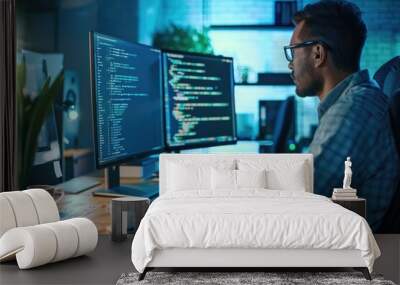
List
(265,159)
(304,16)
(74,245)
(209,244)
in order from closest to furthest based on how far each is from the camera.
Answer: (209,244) < (74,245) < (265,159) < (304,16)

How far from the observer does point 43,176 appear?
744 cm

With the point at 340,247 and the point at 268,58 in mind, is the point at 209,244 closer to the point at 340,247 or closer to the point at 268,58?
the point at 340,247

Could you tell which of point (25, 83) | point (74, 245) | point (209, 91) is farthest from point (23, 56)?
point (74, 245)

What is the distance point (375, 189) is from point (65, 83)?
9.97 feet

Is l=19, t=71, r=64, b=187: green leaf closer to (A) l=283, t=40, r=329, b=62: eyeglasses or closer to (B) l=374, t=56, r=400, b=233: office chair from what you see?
(A) l=283, t=40, r=329, b=62: eyeglasses

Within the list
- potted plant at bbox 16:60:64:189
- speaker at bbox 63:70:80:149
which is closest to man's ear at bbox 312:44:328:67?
speaker at bbox 63:70:80:149

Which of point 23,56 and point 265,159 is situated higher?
point 23,56

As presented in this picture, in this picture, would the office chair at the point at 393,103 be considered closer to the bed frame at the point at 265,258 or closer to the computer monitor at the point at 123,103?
the computer monitor at the point at 123,103

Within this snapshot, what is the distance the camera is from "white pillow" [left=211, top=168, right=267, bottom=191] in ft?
21.6

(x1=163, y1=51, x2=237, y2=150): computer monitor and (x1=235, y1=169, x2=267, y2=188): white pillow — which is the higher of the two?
(x1=163, y1=51, x2=237, y2=150): computer monitor

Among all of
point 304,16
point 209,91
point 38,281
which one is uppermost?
point 304,16

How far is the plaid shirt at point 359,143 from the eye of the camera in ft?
24.2

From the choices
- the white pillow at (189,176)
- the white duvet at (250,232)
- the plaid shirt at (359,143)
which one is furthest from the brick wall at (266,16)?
the white duvet at (250,232)

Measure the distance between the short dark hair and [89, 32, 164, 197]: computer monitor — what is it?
1.62 m
